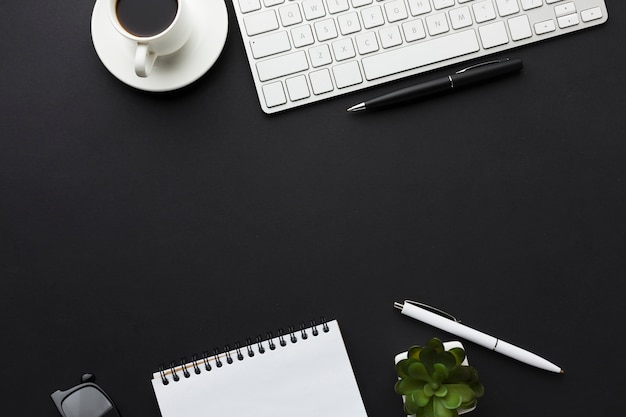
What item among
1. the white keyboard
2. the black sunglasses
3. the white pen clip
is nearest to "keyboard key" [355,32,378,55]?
the white keyboard

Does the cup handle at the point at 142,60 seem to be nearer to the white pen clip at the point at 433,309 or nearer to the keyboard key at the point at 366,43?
the keyboard key at the point at 366,43

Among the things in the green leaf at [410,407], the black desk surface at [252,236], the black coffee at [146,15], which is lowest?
the green leaf at [410,407]

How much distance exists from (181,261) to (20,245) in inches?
8.5

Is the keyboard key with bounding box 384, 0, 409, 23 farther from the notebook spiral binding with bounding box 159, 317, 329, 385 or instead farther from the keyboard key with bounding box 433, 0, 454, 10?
the notebook spiral binding with bounding box 159, 317, 329, 385

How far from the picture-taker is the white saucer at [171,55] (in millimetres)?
1007

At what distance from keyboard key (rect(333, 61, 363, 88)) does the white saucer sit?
15cm

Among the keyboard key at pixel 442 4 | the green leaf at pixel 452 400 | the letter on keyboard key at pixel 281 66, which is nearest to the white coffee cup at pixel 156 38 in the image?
the letter on keyboard key at pixel 281 66

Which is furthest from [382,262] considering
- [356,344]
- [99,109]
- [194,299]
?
[99,109]

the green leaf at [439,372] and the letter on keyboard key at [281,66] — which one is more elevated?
the letter on keyboard key at [281,66]

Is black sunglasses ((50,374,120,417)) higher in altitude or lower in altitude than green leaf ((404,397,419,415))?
higher

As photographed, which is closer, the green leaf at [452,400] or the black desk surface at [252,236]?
the green leaf at [452,400]

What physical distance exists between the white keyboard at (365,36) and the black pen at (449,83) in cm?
2

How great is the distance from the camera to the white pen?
3.33ft

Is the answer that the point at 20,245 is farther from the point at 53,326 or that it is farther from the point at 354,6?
the point at 354,6
